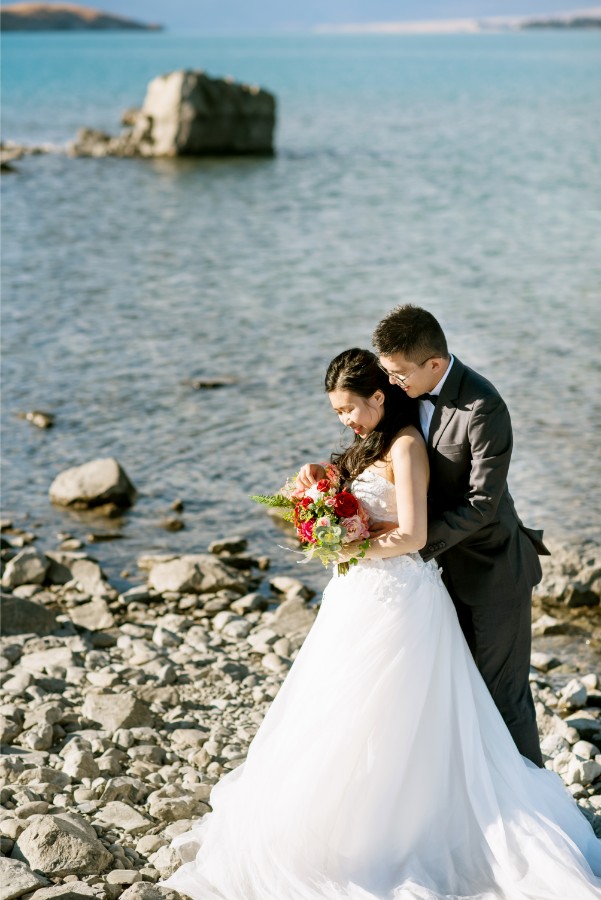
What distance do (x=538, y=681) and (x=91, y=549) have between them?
171 inches

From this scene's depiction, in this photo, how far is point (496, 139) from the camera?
155 feet

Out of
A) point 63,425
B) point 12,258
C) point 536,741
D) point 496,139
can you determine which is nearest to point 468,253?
point 12,258

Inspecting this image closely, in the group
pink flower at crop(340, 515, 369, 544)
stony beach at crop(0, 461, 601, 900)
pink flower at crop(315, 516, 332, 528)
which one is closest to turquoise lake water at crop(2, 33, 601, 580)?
stony beach at crop(0, 461, 601, 900)

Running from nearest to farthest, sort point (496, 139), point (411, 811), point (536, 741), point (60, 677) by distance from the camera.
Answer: point (411, 811)
point (536, 741)
point (60, 677)
point (496, 139)

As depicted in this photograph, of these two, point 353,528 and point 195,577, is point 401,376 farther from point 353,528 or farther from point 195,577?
point 195,577

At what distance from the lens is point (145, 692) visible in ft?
23.8

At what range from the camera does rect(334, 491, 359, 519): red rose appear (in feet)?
16.1

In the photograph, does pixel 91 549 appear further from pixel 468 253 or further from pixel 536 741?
pixel 468 253

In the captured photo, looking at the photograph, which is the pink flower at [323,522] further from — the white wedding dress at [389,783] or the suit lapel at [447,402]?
the suit lapel at [447,402]

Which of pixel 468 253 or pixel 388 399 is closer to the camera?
pixel 388 399

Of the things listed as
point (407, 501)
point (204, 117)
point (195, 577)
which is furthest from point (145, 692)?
point (204, 117)

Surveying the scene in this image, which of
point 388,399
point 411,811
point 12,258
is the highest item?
point 388,399

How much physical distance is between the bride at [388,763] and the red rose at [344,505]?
189mm

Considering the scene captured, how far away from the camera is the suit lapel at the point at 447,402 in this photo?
5.06 metres
